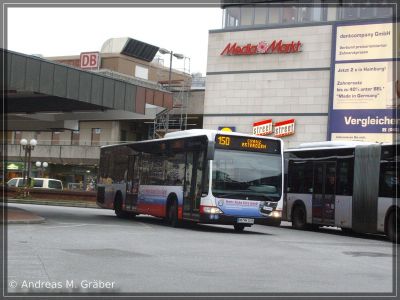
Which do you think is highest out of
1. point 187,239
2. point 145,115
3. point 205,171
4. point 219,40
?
point 219,40

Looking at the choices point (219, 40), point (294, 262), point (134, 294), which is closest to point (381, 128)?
point (219, 40)

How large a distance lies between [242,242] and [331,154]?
23.6 feet

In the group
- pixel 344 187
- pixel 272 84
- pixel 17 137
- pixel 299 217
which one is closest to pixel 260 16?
pixel 272 84

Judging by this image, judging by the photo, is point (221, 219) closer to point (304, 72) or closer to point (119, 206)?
point (119, 206)

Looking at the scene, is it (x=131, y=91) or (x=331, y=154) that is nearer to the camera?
(x=331, y=154)

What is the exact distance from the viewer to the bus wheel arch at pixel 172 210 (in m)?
22.4

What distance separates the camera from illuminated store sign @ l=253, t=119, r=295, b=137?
171ft

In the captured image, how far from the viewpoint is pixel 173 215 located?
2262cm

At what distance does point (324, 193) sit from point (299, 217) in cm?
219

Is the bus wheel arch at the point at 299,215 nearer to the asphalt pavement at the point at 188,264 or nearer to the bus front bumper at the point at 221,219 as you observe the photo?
the bus front bumper at the point at 221,219

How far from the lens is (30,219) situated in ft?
69.6

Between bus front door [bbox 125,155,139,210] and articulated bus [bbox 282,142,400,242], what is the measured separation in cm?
589

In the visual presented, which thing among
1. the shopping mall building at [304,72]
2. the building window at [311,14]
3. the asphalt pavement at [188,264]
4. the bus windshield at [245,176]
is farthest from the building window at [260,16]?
the asphalt pavement at [188,264]

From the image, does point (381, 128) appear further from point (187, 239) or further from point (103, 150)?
point (187, 239)
